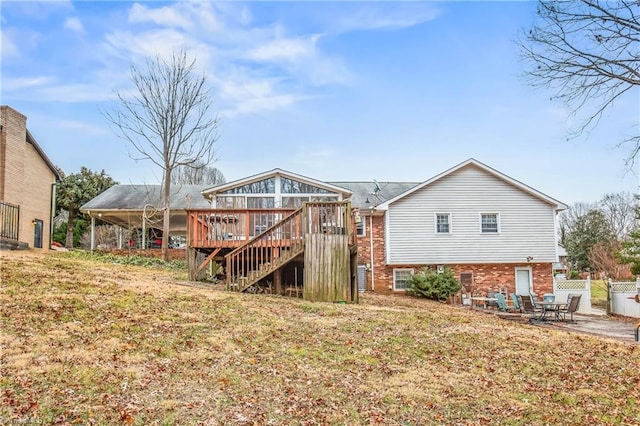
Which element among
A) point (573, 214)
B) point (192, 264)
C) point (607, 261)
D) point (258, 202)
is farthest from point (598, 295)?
point (573, 214)

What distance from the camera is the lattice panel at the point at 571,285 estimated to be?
22.2 meters

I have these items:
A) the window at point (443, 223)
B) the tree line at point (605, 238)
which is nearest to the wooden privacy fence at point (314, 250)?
the window at point (443, 223)

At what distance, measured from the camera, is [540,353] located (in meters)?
8.95

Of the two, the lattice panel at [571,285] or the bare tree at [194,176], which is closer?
the lattice panel at [571,285]

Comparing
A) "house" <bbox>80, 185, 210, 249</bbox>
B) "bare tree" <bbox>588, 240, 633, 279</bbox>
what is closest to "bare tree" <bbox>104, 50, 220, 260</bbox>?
"house" <bbox>80, 185, 210, 249</bbox>

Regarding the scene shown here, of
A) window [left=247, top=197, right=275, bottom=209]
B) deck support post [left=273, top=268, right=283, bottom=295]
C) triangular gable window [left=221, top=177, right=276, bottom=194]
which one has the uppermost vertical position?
triangular gable window [left=221, top=177, right=276, bottom=194]

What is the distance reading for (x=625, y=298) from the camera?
70.7 feet

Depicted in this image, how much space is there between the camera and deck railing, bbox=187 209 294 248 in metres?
15.0

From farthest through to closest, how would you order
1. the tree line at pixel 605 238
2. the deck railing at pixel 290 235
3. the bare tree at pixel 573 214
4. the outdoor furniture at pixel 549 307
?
the bare tree at pixel 573 214 < the tree line at pixel 605 238 < the outdoor furniture at pixel 549 307 < the deck railing at pixel 290 235

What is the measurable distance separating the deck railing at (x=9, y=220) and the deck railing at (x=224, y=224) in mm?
6782

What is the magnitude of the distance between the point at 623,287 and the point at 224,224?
55.5 feet

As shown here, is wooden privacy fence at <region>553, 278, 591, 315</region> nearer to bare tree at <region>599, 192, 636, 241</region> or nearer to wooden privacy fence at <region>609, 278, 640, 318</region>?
wooden privacy fence at <region>609, 278, 640, 318</region>

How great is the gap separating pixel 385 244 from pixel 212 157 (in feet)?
32.1

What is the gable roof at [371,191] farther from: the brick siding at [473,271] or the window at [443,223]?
the window at [443,223]
